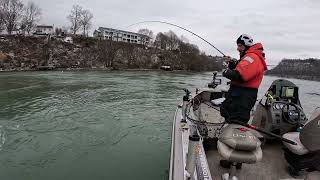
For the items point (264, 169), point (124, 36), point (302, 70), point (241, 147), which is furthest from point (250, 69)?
point (124, 36)

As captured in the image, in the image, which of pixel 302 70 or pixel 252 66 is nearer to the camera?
pixel 252 66

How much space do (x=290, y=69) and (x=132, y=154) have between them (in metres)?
75.2

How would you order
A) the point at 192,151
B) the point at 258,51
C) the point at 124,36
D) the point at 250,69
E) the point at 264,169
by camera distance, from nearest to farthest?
the point at 192,151 < the point at 250,69 < the point at 258,51 < the point at 264,169 < the point at 124,36

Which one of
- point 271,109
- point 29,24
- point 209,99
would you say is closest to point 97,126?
point 209,99

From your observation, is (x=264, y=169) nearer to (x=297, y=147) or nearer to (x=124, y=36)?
(x=297, y=147)

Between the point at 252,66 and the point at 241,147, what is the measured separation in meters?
1.04

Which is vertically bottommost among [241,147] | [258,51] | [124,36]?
[241,147]

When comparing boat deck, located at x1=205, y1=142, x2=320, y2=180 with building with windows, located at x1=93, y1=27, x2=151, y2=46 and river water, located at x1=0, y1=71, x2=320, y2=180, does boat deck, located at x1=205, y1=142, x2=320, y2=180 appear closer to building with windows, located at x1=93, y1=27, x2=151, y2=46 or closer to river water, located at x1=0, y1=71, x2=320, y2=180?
river water, located at x1=0, y1=71, x2=320, y2=180

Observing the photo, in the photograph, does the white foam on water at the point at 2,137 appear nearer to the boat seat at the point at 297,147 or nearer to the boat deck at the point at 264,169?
the boat deck at the point at 264,169

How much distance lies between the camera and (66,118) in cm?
1016

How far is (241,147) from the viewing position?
3.20 meters

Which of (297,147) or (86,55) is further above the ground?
(86,55)

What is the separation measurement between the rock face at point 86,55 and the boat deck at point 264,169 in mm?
43832

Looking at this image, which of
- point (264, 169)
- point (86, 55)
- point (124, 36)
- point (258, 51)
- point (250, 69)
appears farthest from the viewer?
point (124, 36)
